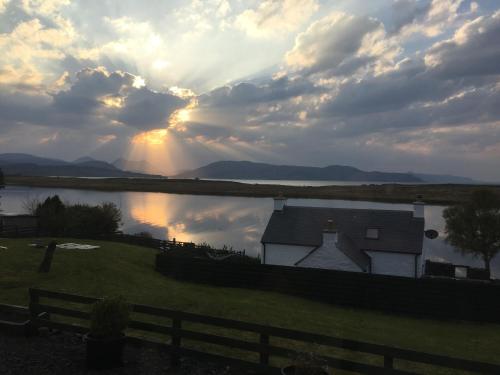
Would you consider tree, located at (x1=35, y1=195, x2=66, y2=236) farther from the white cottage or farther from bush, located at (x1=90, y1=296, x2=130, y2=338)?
bush, located at (x1=90, y1=296, x2=130, y2=338)

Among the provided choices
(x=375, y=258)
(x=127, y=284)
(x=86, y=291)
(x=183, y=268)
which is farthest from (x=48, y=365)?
(x=375, y=258)

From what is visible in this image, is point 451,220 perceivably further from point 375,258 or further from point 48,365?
point 48,365

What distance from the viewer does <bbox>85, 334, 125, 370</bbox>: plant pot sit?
385 inches

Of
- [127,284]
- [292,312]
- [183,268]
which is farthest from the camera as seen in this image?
[183,268]

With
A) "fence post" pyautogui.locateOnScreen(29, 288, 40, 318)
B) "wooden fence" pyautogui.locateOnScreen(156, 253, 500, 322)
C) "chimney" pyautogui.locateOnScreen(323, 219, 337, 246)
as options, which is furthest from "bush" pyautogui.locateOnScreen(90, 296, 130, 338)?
"chimney" pyautogui.locateOnScreen(323, 219, 337, 246)

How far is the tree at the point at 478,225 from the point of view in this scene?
49.2 m

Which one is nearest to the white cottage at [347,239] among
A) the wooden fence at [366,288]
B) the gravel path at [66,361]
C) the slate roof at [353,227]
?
the slate roof at [353,227]

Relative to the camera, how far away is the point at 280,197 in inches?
1478

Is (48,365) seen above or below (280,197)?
below

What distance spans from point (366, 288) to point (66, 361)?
689 inches

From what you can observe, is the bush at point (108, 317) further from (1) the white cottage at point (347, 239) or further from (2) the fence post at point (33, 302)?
(1) the white cottage at point (347, 239)

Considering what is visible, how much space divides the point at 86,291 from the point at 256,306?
8.91 metres

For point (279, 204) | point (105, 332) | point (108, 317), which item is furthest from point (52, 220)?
point (108, 317)

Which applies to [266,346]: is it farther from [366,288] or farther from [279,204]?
[279,204]
